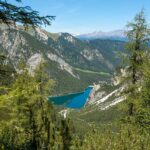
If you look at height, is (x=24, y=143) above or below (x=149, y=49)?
below

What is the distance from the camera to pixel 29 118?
1479 inches

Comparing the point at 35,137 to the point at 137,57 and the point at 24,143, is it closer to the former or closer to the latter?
the point at 24,143

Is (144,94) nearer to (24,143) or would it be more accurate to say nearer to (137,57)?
(137,57)

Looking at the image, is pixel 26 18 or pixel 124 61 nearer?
pixel 26 18

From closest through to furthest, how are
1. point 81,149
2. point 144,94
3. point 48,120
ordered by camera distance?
1. point 81,149
2. point 144,94
3. point 48,120

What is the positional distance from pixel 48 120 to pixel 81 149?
1707cm

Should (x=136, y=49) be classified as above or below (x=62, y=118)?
above

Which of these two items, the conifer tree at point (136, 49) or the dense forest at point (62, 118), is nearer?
the dense forest at point (62, 118)

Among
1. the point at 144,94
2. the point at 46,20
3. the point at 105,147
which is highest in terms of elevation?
the point at 46,20

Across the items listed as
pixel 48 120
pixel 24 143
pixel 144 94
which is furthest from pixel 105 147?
pixel 48 120

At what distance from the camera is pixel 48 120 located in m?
36.0

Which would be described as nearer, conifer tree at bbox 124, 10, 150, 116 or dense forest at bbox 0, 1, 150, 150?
dense forest at bbox 0, 1, 150, 150

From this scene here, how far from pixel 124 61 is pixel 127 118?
5959 millimetres

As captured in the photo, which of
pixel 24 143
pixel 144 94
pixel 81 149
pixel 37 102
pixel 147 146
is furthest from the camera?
pixel 37 102
